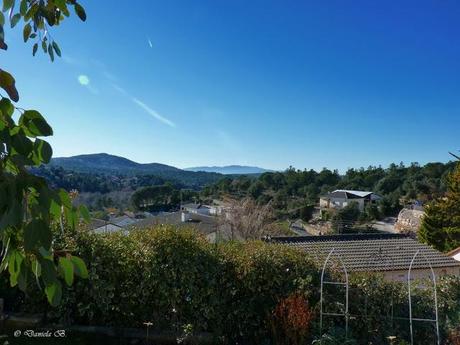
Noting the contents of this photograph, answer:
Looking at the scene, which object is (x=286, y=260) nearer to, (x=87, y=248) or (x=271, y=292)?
(x=271, y=292)

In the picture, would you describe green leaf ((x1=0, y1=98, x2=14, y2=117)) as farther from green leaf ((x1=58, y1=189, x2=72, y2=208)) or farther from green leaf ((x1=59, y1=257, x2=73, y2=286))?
green leaf ((x1=59, y1=257, x2=73, y2=286))

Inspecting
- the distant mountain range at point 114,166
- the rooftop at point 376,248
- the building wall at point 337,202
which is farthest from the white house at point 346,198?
the distant mountain range at point 114,166

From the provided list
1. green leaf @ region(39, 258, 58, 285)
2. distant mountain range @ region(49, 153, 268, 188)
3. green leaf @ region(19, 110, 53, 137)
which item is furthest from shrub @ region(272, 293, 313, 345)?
distant mountain range @ region(49, 153, 268, 188)

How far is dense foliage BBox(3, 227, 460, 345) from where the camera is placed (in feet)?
19.7

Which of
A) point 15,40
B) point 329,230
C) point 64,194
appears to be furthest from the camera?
point 329,230

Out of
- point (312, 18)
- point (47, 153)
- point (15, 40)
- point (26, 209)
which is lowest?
point (26, 209)

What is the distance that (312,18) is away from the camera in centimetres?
1278

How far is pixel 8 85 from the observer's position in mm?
859

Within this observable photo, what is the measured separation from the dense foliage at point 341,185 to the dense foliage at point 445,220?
66.5 ft

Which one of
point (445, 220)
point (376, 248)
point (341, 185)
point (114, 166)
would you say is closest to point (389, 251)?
point (376, 248)

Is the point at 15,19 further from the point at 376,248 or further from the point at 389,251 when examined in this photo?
the point at 389,251

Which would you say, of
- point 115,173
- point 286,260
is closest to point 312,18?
point 286,260

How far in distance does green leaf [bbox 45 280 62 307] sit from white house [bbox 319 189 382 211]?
5442 cm

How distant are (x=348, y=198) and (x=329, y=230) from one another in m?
17.5
